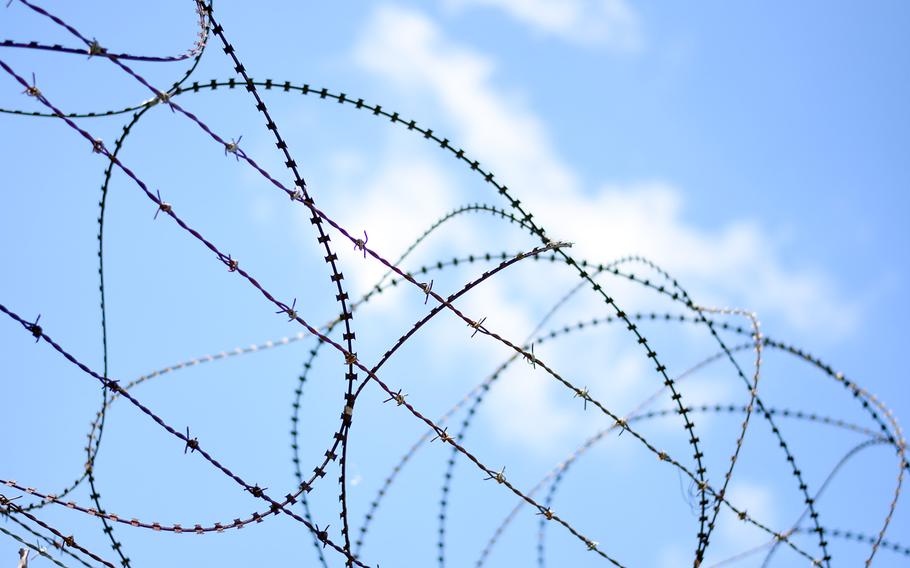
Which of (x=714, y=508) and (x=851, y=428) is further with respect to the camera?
(x=851, y=428)

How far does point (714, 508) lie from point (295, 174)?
466 cm

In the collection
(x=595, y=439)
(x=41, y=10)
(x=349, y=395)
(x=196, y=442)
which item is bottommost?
(x=196, y=442)

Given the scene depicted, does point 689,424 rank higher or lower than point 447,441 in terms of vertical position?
higher

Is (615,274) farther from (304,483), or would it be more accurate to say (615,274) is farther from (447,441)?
(304,483)

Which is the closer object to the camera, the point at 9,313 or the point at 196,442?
the point at 9,313

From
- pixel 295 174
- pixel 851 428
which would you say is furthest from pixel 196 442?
pixel 851 428

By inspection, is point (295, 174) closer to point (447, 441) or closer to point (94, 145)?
point (94, 145)

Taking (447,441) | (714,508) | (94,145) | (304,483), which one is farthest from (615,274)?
(94,145)

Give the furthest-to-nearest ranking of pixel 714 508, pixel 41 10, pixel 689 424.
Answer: pixel 714 508 < pixel 689 424 < pixel 41 10

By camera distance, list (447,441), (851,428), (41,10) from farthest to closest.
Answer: (851,428) < (447,441) < (41,10)

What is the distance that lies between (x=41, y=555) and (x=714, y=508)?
5.24 metres

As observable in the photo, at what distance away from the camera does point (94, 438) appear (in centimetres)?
830

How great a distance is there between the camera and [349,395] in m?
6.29

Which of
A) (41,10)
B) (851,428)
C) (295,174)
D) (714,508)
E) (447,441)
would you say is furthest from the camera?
(851,428)
